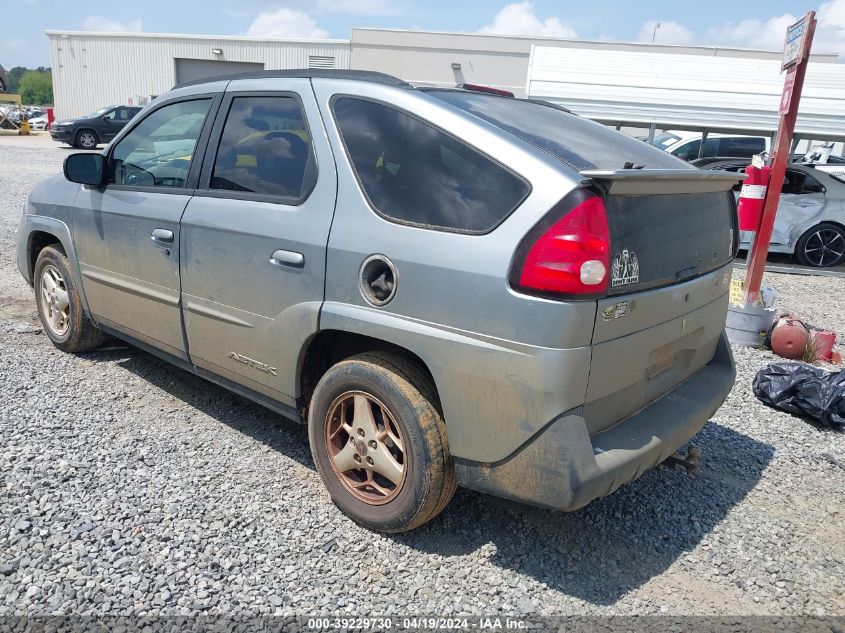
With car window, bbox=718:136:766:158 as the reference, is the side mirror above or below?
below

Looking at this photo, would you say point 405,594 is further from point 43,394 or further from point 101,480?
point 43,394

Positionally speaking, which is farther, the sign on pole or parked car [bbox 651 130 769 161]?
parked car [bbox 651 130 769 161]

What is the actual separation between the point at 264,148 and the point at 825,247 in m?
9.23

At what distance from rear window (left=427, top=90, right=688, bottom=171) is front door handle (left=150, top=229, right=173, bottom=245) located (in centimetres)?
159

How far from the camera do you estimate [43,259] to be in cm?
470

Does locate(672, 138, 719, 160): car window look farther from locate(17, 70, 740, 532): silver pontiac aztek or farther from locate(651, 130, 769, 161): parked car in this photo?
locate(17, 70, 740, 532): silver pontiac aztek

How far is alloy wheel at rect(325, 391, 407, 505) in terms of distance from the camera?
108 inches

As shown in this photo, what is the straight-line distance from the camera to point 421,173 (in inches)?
102

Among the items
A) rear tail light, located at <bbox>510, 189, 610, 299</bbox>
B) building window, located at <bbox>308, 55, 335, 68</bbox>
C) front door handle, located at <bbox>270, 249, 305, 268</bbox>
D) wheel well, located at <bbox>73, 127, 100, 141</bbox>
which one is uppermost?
building window, located at <bbox>308, 55, 335, 68</bbox>

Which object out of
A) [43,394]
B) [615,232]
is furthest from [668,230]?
[43,394]

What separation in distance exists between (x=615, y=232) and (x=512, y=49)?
3337 cm

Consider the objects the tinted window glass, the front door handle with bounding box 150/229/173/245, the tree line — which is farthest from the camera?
Result: the tree line

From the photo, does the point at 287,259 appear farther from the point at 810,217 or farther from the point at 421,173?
the point at 810,217

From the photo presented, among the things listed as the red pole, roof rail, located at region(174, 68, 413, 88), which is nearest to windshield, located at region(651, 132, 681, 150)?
the red pole
